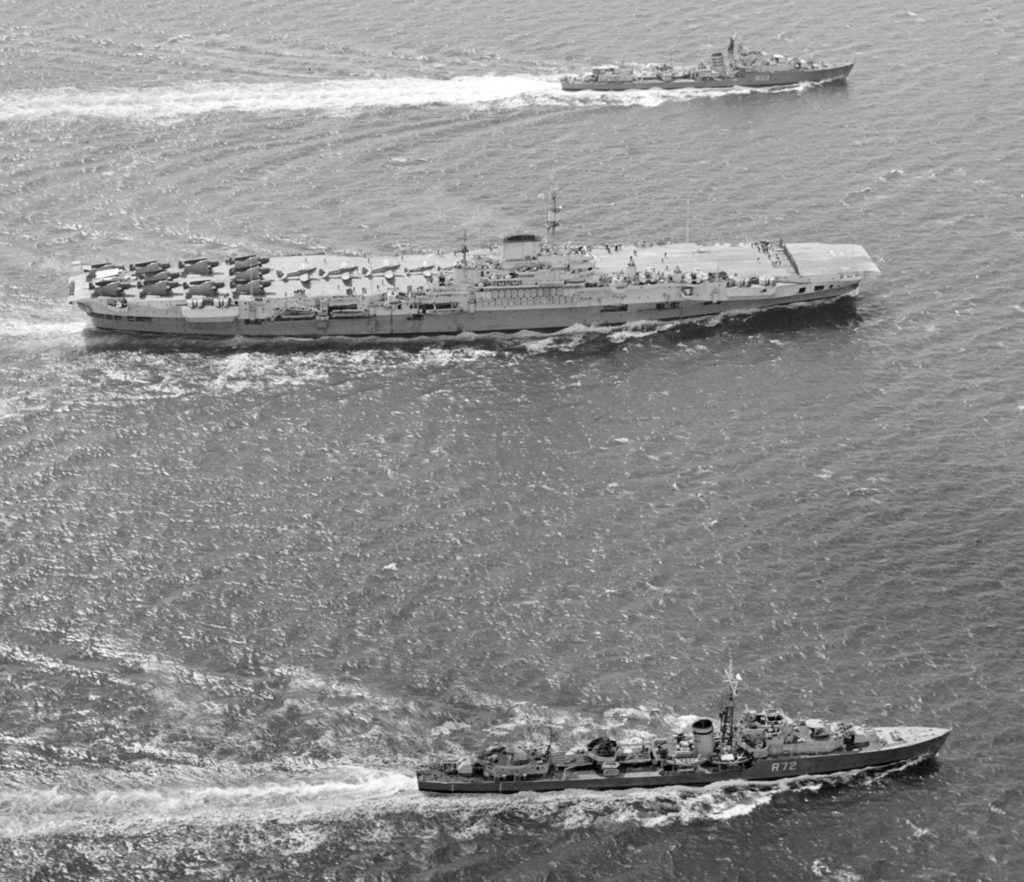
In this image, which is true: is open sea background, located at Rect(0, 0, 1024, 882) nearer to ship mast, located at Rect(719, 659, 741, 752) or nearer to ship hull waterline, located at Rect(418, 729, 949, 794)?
ship hull waterline, located at Rect(418, 729, 949, 794)

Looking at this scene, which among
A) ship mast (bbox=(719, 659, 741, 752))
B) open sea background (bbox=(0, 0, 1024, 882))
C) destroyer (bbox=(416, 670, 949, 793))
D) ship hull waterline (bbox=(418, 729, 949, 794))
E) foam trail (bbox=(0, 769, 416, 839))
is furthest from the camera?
ship mast (bbox=(719, 659, 741, 752))

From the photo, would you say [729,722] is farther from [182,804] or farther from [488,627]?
[182,804]

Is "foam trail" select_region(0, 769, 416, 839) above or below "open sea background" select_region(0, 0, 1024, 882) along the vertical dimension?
below

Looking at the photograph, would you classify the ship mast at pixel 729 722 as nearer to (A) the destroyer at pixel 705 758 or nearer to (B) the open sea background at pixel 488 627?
(A) the destroyer at pixel 705 758

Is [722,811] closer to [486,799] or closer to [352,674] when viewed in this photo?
[486,799]

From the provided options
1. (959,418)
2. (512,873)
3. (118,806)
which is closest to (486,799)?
(512,873)

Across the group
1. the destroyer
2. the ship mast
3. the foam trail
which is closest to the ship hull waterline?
the destroyer

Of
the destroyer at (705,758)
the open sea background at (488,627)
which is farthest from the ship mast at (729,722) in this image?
the open sea background at (488,627)
